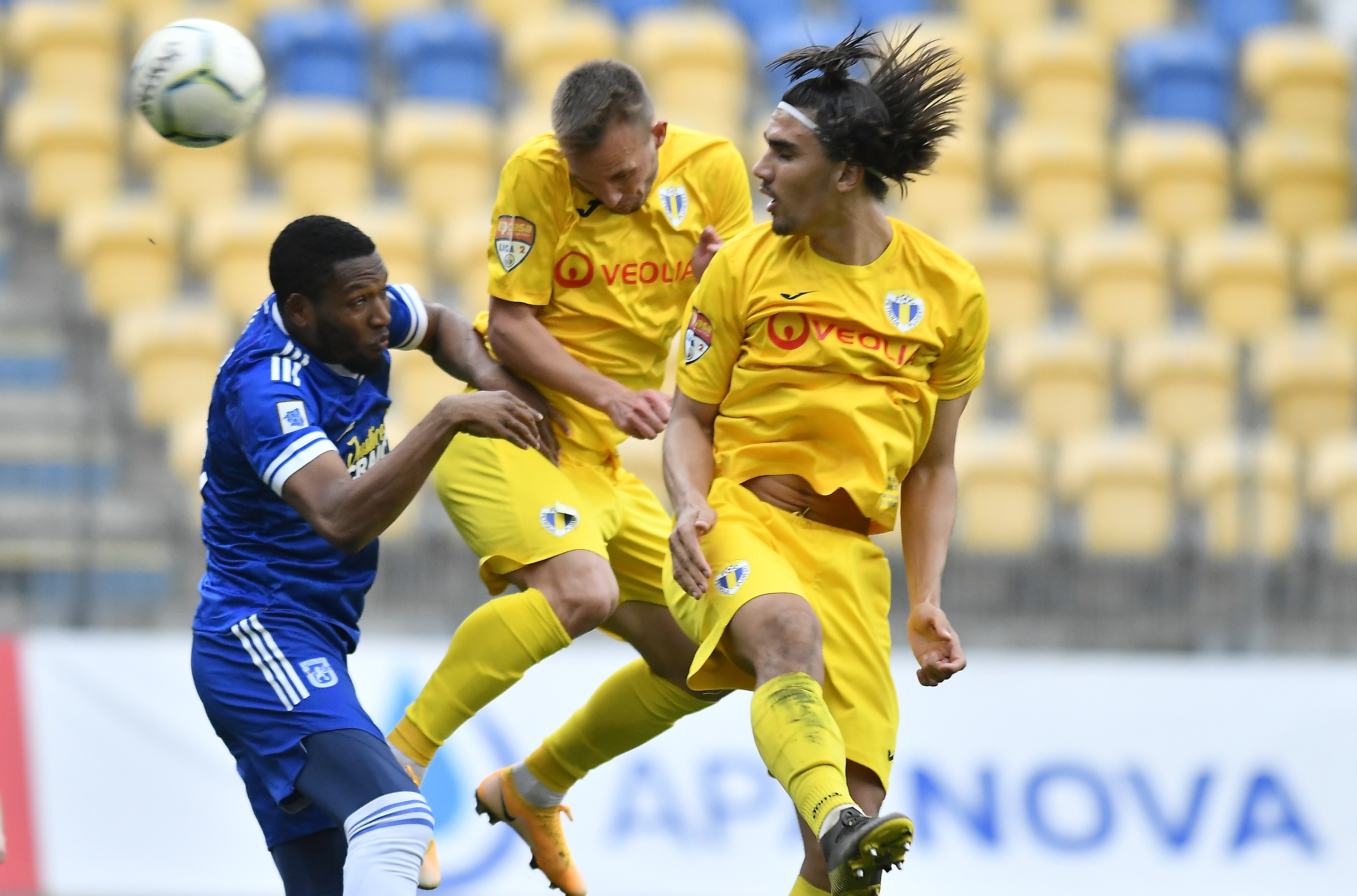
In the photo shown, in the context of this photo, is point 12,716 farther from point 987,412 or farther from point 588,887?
point 987,412

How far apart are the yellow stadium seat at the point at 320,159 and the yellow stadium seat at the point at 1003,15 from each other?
4.81 m

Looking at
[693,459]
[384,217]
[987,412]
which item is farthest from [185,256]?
[693,459]

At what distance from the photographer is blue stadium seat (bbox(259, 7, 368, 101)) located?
1226 centimetres

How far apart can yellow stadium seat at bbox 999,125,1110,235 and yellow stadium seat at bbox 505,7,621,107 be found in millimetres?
3091

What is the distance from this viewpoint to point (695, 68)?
1237cm

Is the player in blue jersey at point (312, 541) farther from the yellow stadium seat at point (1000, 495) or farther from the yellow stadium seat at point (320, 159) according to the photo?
the yellow stadium seat at point (320, 159)

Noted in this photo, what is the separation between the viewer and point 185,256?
11438 millimetres

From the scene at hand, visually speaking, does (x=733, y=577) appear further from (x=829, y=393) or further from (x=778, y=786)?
(x=778, y=786)

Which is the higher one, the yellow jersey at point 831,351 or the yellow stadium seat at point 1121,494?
the yellow stadium seat at point 1121,494

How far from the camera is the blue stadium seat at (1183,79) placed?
12562 mm

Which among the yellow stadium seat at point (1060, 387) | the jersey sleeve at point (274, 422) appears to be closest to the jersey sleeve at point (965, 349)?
the jersey sleeve at point (274, 422)

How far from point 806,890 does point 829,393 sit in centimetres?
128

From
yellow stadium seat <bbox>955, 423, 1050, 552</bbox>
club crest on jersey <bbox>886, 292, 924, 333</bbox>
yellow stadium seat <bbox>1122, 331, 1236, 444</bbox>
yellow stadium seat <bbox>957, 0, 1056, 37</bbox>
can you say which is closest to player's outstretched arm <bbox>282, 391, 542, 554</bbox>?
club crest on jersey <bbox>886, 292, 924, 333</bbox>

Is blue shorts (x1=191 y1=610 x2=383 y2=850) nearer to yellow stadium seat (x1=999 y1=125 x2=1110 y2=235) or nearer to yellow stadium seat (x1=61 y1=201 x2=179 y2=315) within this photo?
yellow stadium seat (x1=61 y1=201 x2=179 y2=315)
